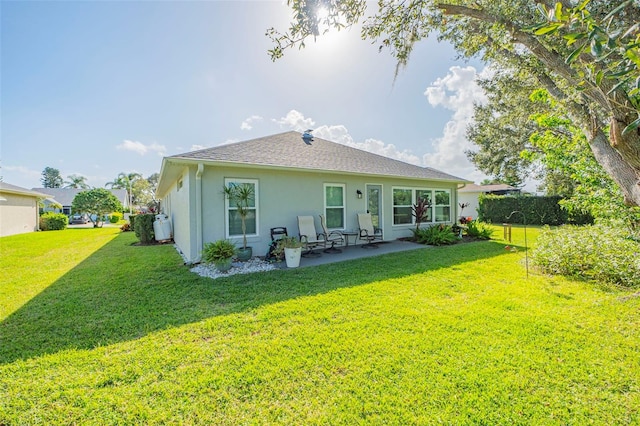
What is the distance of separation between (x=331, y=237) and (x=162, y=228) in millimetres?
7727

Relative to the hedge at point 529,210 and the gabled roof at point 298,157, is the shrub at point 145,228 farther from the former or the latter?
the hedge at point 529,210

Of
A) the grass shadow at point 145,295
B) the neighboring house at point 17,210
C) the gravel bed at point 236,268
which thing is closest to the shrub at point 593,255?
the grass shadow at point 145,295

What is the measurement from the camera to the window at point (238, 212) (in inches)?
278

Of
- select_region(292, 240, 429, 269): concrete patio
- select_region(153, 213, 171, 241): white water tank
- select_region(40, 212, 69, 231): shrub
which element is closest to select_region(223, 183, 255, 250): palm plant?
select_region(292, 240, 429, 269): concrete patio

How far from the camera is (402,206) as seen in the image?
10.8 m

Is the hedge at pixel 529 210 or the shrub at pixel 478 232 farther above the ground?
the hedge at pixel 529 210

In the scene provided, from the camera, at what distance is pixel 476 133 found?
64.3 ft

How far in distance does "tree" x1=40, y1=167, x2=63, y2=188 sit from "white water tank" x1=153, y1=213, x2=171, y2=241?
8204cm

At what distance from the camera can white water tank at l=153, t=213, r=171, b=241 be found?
37.1 ft

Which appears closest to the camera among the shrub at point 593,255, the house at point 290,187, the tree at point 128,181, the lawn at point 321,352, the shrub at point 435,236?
the lawn at point 321,352

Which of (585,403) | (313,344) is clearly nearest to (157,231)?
(313,344)

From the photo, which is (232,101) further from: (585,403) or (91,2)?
(585,403)

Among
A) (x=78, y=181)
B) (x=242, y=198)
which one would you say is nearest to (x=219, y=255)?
(x=242, y=198)

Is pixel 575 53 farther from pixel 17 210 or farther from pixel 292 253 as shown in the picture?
pixel 17 210
